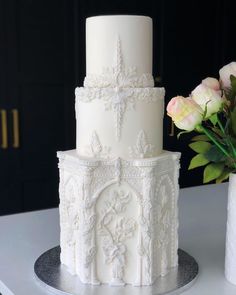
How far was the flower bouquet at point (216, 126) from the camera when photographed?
99cm

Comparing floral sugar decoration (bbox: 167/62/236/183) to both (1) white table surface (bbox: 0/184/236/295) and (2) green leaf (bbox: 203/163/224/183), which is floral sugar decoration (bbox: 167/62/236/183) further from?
(1) white table surface (bbox: 0/184/236/295)

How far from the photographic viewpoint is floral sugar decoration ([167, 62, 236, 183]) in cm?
99

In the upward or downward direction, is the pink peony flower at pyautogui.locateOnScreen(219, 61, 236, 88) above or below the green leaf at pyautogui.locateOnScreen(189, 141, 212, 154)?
above

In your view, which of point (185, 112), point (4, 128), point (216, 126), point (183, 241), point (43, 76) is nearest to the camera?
point (185, 112)

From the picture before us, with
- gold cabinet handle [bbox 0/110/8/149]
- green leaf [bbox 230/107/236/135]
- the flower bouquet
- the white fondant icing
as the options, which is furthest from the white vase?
gold cabinet handle [bbox 0/110/8/149]

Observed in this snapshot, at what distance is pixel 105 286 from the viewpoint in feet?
3.64

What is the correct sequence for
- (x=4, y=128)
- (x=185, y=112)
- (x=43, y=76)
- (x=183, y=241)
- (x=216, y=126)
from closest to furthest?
(x=185, y=112) → (x=216, y=126) → (x=183, y=241) → (x=4, y=128) → (x=43, y=76)

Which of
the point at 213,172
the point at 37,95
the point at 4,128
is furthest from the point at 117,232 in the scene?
the point at 37,95

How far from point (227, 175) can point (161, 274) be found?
12.3 inches

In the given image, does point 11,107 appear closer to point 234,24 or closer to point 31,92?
point 31,92

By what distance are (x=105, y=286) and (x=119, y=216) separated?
6.9 inches

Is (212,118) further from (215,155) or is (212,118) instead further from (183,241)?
(183,241)

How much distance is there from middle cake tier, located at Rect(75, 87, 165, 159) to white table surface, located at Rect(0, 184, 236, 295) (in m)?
0.35

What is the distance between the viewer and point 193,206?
172cm
